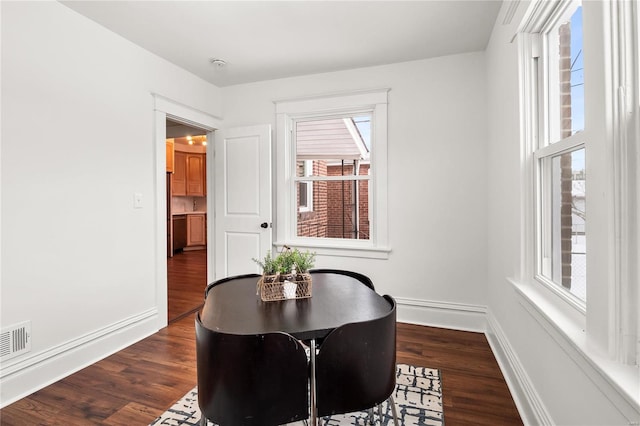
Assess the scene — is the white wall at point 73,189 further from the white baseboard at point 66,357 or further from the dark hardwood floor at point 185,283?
the dark hardwood floor at point 185,283

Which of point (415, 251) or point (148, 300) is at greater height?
point (415, 251)

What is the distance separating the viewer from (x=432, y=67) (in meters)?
3.12

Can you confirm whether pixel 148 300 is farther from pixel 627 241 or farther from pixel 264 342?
pixel 627 241

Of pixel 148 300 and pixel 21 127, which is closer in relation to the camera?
pixel 21 127

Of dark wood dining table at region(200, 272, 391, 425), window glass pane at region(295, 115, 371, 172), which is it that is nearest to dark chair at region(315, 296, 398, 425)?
dark wood dining table at region(200, 272, 391, 425)

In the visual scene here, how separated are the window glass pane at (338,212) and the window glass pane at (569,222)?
6.42ft

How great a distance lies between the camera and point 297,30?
2.63 metres

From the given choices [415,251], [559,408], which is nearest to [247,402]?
[559,408]

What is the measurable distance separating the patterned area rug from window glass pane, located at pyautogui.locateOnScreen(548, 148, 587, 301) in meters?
0.95

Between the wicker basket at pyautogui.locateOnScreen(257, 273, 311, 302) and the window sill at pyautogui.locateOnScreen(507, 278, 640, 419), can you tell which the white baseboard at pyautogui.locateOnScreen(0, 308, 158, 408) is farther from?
the window sill at pyautogui.locateOnScreen(507, 278, 640, 419)

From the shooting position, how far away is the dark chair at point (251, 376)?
1.17 metres

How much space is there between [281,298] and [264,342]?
47cm

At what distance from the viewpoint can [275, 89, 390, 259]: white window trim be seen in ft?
10.8

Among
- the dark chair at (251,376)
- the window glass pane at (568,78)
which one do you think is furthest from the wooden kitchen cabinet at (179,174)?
the window glass pane at (568,78)
